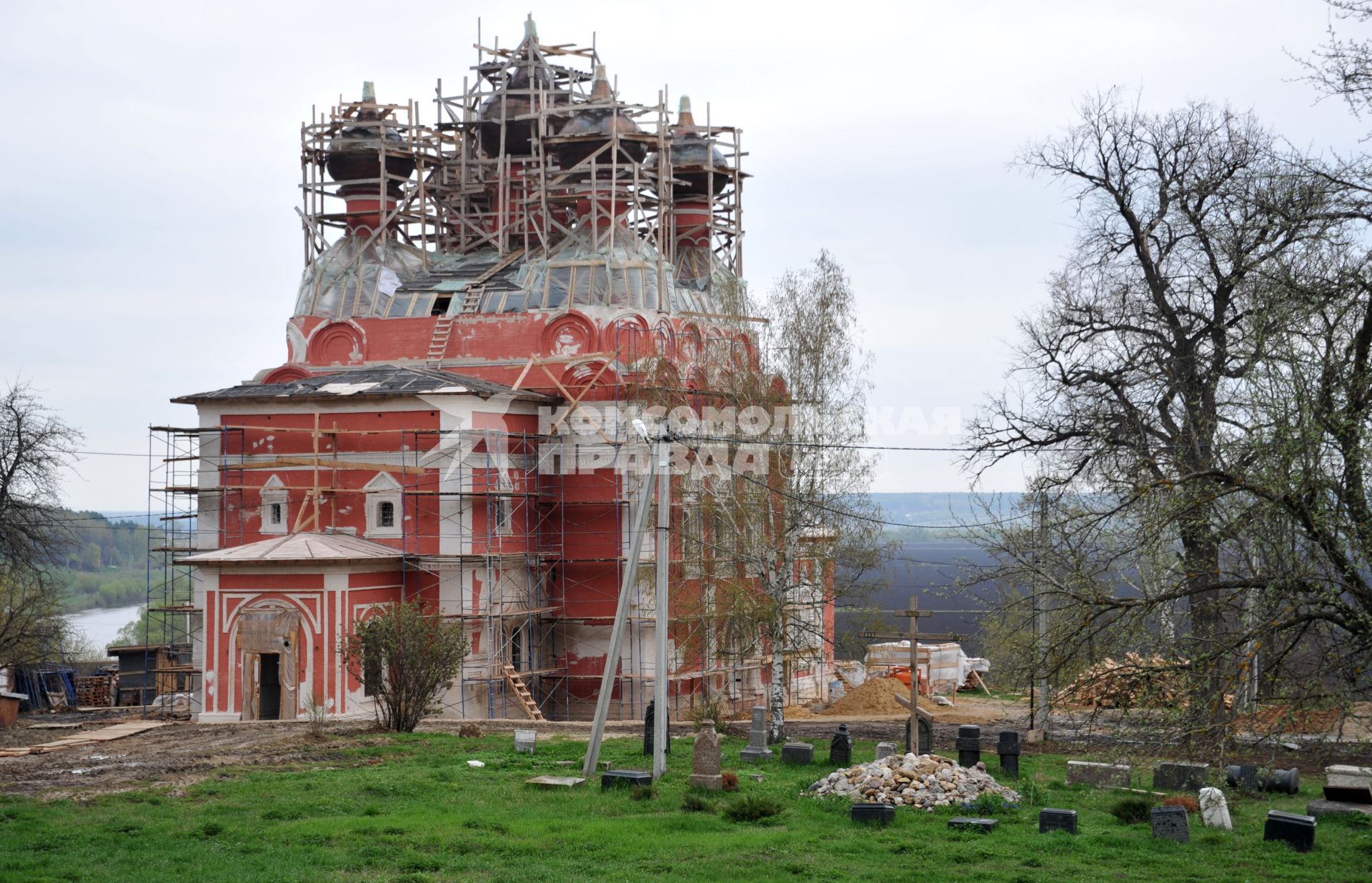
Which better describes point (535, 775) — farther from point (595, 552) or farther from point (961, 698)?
point (961, 698)

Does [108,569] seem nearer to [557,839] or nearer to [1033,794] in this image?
[557,839]

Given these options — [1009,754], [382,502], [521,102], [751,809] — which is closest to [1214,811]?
[1009,754]

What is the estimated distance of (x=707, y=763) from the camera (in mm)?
18203

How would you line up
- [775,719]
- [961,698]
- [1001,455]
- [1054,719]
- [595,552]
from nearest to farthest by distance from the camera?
[1001,455], [775,719], [1054,719], [595,552], [961,698]

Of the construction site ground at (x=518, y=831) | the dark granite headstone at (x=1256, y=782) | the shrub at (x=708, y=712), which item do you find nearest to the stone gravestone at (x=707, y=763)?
the construction site ground at (x=518, y=831)

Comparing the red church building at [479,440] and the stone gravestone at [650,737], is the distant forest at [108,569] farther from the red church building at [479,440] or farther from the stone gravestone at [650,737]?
the stone gravestone at [650,737]

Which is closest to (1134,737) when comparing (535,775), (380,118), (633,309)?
(535,775)

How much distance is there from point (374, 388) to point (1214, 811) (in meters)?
20.4

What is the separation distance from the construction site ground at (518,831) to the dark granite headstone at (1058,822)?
0.58ft

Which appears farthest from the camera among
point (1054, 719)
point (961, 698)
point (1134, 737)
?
point (961, 698)

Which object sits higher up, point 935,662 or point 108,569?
point 108,569

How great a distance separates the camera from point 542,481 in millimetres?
32781

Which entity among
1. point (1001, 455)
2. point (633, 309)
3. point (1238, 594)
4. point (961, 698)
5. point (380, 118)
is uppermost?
point (380, 118)

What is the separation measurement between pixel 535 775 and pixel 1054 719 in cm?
1288
